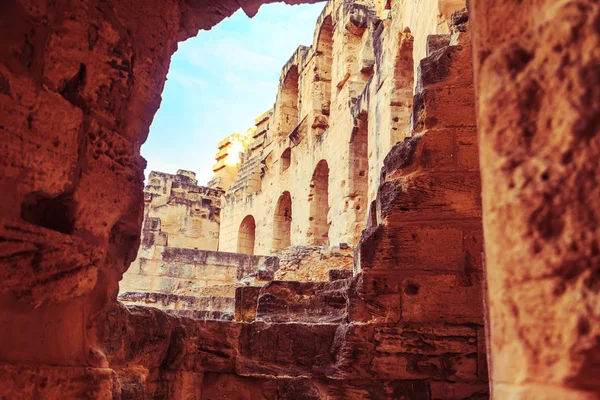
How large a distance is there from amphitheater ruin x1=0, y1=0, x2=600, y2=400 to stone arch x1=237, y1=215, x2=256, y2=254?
14.2 meters

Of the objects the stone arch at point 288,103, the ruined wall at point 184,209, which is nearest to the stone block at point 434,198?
the stone arch at point 288,103

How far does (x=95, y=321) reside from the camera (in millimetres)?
2689

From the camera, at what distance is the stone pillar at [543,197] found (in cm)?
95

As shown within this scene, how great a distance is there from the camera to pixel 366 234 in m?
4.30

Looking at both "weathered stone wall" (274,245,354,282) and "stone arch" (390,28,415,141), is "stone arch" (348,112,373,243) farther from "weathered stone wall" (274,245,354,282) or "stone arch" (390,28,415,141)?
"stone arch" (390,28,415,141)

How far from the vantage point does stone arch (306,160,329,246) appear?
1512 centimetres

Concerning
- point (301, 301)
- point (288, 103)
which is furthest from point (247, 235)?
point (301, 301)

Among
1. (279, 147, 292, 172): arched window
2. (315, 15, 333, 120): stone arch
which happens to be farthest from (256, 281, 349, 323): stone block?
(279, 147, 292, 172): arched window

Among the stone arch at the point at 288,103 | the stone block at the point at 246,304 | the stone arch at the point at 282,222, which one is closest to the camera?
the stone block at the point at 246,304

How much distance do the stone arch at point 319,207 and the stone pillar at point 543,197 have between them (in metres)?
13.9

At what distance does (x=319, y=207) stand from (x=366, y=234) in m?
11.2

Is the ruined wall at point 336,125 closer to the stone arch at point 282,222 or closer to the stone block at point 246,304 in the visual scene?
the stone arch at point 282,222

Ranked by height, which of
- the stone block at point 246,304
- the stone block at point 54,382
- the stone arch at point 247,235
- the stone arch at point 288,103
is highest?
the stone arch at point 288,103

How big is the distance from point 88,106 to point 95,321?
→ 1.01 metres
